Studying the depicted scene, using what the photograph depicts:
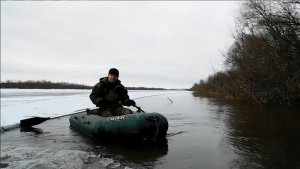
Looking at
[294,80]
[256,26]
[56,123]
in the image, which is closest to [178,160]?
[56,123]

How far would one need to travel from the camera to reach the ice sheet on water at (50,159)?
247 inches

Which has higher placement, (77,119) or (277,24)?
(277,24)

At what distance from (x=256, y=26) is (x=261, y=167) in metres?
15.6

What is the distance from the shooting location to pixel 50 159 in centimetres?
680

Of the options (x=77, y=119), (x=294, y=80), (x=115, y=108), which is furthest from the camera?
(x=294, y=80)

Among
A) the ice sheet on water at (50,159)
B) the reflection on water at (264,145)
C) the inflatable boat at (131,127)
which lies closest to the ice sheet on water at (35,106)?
the ice sheet on water at (50,159)

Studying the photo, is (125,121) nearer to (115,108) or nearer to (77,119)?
(115,108)

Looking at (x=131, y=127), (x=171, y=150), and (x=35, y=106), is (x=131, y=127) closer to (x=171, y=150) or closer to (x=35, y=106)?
(x=171, y=150)

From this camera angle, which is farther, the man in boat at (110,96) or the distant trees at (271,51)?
the distant trees at (271,51)

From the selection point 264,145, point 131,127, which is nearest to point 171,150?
point 131,127

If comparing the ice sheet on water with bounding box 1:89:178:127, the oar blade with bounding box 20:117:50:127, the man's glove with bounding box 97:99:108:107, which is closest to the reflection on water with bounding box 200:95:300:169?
the man's glove with bounding box 97:99:108:107

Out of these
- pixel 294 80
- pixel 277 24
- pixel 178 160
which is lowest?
pixel 178 160

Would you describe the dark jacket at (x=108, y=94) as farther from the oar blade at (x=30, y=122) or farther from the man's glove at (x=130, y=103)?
the oar blade at (x=30, y=122)

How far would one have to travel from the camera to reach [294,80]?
17562 millimetres
